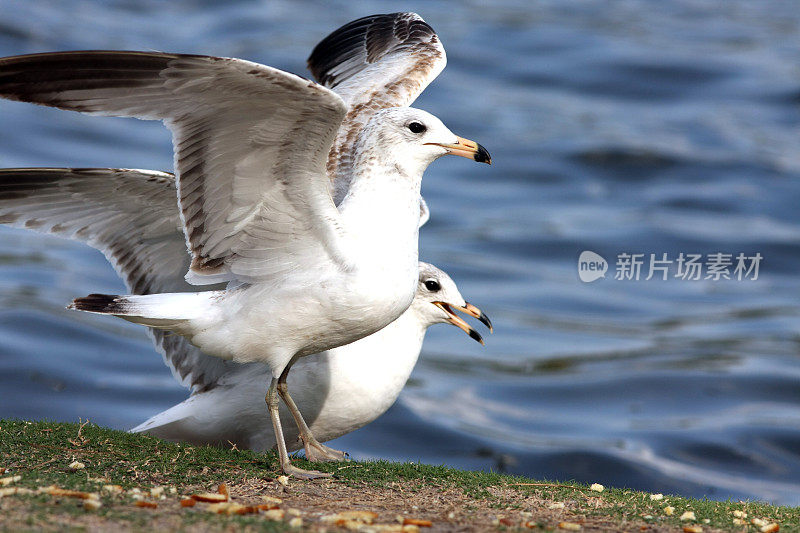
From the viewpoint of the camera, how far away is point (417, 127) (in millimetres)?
6418

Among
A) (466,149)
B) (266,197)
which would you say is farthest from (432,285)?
(266,197)

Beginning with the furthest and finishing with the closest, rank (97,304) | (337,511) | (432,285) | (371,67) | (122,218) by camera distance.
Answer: (371,67)
(432,285)
(122,218)
(97,304)
(337,511)

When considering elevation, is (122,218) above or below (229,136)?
below

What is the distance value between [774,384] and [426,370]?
468cm

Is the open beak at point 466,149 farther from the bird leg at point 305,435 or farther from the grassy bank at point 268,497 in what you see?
the grassy bank at point 268,497

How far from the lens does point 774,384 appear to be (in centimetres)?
1512

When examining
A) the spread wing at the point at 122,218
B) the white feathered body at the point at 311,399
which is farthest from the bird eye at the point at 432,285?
the spread wing at the point at 122,218

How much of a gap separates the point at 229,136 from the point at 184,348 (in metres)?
2.58

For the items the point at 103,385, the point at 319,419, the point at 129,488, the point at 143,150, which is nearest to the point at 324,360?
the point at 319,419

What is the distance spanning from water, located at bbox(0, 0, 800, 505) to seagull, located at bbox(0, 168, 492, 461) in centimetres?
532

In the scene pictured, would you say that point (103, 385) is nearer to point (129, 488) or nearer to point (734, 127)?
point (129, 488)

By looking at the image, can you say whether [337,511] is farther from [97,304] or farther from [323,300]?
[97,304]

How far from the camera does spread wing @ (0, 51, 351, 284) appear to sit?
17.7 ft

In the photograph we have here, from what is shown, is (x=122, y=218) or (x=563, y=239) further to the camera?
(x=563, y=239)
